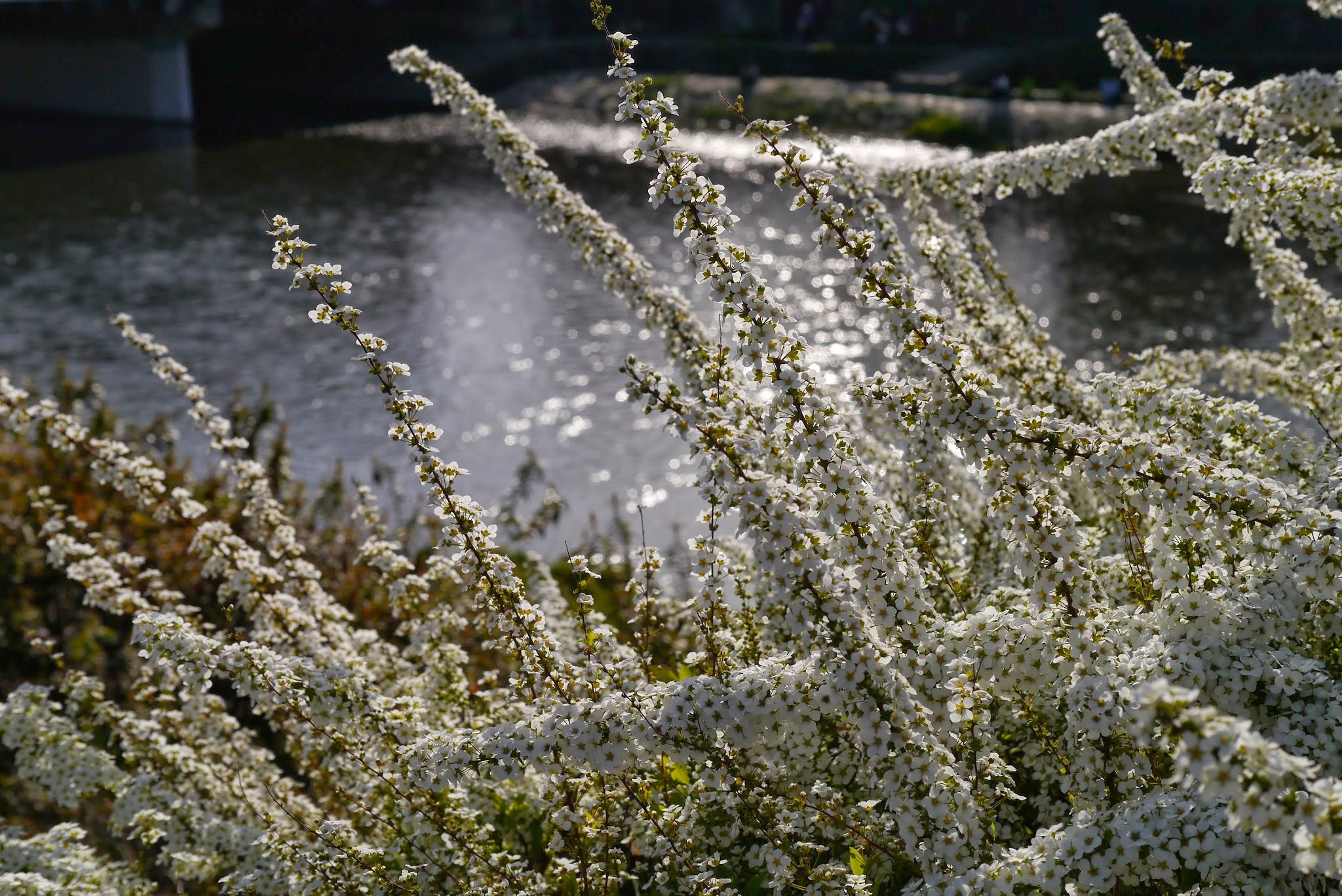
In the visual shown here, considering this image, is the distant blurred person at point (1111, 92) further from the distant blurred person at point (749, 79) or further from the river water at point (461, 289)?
the distant blurred person at point (749, 79)

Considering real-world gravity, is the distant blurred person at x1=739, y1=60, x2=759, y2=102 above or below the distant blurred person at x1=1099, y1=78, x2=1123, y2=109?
below

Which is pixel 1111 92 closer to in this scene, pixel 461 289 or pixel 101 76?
pixel 461 289

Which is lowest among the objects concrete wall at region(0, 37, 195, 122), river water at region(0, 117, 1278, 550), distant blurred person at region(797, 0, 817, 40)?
river water at region(0, 117, 1278, 550)

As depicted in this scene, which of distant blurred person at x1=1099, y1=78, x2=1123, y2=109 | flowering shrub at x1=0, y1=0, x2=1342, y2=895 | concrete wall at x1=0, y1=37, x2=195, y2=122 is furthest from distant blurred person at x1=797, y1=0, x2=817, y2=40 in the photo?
flowering shrub at x1=0, y1=0, x2=1342, y2=895

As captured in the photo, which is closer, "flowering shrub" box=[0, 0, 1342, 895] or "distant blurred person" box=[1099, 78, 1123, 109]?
"flowering shrub" box=[0, 0, 1342, 895]

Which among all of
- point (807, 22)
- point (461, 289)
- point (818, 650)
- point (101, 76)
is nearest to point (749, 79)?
point (807, 22)

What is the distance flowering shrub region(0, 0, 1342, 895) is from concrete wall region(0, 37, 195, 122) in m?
30.5

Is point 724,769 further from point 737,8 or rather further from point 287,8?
point 737,8

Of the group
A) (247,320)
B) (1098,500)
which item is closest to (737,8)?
(247,320)

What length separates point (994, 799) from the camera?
11.3 ft

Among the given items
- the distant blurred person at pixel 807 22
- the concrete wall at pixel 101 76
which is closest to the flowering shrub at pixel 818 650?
the concrete wall at pixel 101 76

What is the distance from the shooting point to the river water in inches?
507

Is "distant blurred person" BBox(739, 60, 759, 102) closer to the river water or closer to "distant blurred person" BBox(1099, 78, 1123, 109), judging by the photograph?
the river water

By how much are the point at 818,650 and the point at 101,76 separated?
1375 inches
